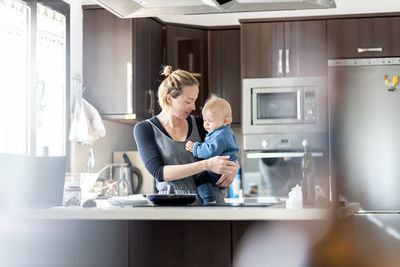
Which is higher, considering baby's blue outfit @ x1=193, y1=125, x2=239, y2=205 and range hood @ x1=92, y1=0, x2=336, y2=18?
range hood @ x1=92, y1=0, x2=336, y2=18

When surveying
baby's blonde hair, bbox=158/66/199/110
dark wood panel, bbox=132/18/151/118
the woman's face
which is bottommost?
the woman's face

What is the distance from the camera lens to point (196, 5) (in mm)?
2734

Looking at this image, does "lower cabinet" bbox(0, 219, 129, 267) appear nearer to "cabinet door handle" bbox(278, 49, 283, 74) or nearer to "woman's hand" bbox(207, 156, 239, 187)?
"woman's hand" bbox(207, 156, 239, 187)

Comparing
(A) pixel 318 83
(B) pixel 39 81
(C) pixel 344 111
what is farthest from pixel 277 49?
(B) pixel 39 81

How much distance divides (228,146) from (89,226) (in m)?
0.92

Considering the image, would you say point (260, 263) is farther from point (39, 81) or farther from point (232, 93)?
point (232, 93)

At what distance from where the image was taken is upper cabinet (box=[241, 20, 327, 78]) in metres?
4.41

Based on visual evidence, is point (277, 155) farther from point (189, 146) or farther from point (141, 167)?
point (189, 146)

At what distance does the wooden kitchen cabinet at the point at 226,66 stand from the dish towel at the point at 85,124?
1108 millimetres

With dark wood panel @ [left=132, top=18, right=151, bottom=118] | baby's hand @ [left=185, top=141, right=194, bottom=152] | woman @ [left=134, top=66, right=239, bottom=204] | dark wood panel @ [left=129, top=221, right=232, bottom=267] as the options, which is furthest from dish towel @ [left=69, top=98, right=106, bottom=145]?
dark wood panel @ [left=129, top=221, right=232, bottom=267]

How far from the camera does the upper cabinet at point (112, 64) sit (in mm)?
4148

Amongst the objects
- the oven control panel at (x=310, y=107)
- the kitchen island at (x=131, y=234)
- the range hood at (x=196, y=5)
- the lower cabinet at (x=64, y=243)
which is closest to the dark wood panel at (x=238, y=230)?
the kitchen island at (x=131, y=234)

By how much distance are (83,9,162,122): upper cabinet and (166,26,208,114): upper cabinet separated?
474mm

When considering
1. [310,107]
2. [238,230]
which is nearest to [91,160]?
[310,107]
